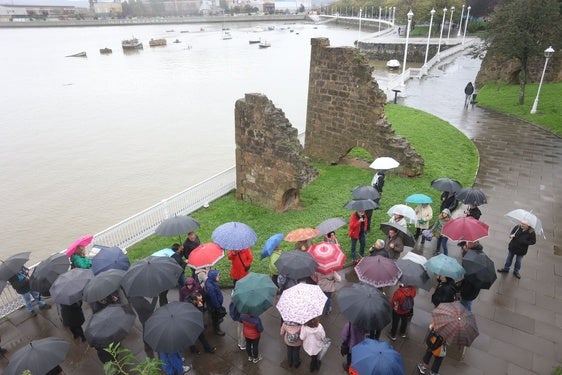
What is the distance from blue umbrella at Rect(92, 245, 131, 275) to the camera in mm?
7531

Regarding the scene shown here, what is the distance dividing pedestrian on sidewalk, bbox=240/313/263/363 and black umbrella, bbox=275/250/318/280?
92cm

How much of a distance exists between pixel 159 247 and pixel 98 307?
4.29m

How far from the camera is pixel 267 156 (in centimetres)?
1256

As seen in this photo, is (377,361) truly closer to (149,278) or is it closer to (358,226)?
(149,278)

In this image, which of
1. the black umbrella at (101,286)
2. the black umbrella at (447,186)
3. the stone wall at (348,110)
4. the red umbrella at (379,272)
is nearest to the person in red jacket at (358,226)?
the black umbrella at (447,186)

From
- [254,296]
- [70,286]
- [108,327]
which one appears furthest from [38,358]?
[254,296]

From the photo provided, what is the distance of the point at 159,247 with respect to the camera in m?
10.9

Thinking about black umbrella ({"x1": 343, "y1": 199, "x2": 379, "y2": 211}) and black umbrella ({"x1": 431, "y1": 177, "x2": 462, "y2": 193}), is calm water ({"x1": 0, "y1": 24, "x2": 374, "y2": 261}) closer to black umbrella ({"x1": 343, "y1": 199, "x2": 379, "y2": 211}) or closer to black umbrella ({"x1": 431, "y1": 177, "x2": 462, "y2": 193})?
black umbrella ({"x1": 343, "y1": 199, "x2": 379, "y2": 211})

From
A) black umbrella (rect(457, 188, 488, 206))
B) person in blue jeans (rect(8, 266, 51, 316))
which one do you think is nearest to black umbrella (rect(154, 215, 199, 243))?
person in blue jeans (rect(8, 266, 51, 316))

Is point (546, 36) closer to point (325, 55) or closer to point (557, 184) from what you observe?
point (557, 184)

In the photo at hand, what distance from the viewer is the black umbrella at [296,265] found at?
659 centimetres

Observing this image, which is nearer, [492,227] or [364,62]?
[492,227]

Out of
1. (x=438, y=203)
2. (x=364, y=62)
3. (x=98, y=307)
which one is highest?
(x=364, y=62)

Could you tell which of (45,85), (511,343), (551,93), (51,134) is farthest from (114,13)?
(511,343)
